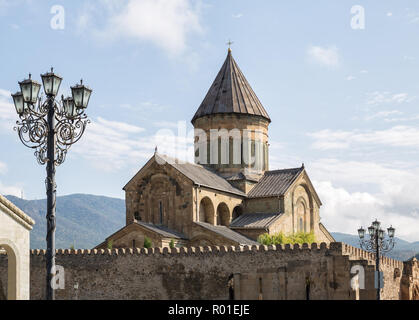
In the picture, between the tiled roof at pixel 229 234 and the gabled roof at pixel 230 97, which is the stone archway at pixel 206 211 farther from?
the gabled roof at pixel 230 97

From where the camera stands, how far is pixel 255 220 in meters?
32.9

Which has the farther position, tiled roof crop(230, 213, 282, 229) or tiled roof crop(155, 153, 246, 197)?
tiled roof crop(155, 153, 246, 197)

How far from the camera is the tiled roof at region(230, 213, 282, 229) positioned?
3184cm

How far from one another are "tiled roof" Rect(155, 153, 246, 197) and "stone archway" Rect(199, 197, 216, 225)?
839 millimetres

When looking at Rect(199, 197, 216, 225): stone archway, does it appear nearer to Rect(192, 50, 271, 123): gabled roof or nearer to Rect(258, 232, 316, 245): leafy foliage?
Rect(258, 232, 316, 245): leafy foliage

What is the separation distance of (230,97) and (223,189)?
6.28m

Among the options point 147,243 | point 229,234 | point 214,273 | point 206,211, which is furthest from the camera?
point 206,211

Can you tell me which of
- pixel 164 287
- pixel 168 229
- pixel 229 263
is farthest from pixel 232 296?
pixel 168 229

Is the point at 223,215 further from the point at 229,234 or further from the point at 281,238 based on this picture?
the point at 281,238

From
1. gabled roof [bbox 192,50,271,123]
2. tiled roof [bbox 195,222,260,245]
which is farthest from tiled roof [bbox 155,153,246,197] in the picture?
gabled roof [bbox 192,50,271,123]

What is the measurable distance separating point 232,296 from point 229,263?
120 cm

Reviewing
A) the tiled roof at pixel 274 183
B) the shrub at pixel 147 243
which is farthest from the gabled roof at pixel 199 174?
the shrub at pixel 147 243

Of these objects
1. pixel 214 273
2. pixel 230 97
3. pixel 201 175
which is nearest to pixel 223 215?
pixel 201 175

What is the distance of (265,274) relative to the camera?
23.7 m
